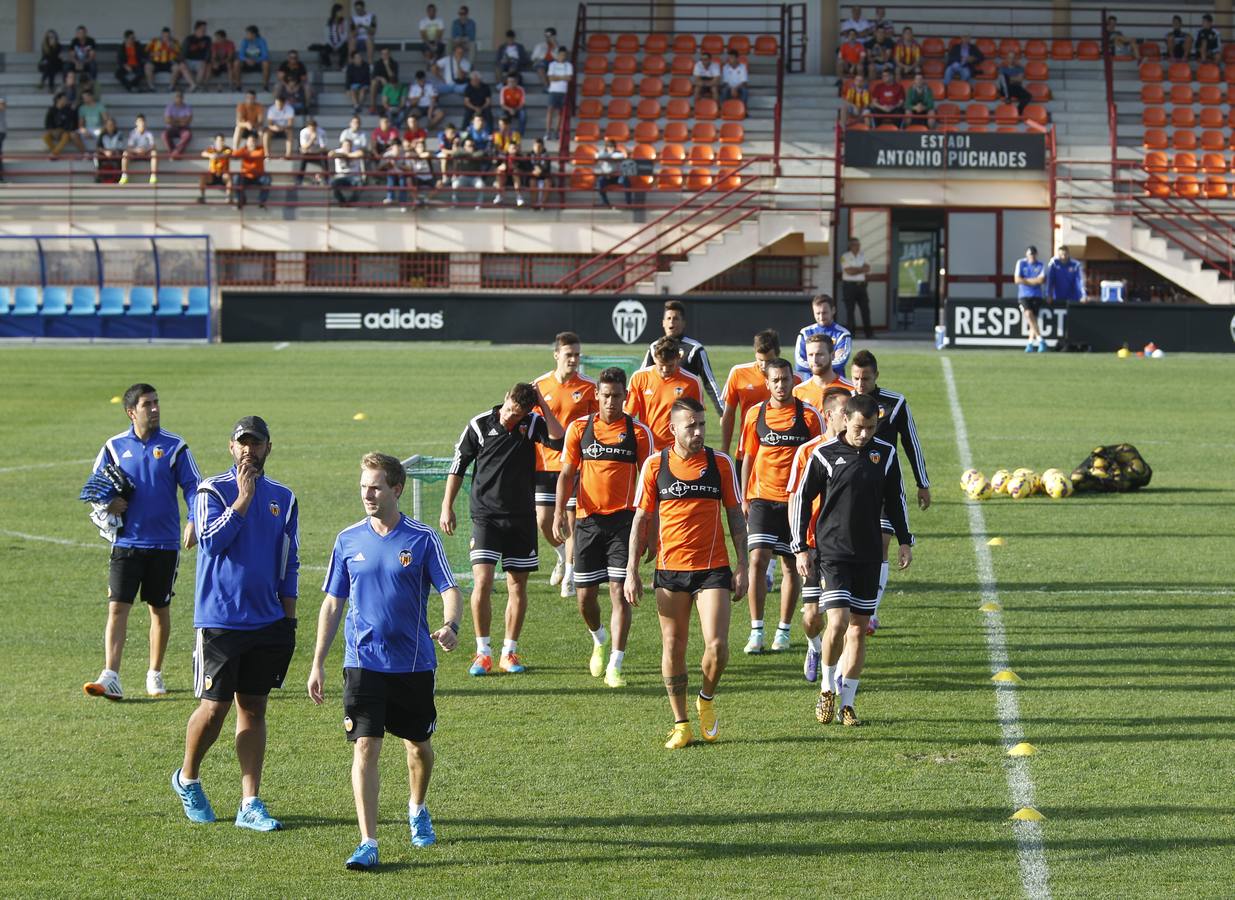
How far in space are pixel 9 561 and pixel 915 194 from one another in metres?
25.9

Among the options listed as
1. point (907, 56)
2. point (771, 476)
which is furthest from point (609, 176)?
point (771, 476)

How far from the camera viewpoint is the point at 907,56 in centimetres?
4112

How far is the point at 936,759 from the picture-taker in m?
9.69

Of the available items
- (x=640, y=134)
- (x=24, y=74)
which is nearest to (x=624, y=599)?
(x=640, y=134)

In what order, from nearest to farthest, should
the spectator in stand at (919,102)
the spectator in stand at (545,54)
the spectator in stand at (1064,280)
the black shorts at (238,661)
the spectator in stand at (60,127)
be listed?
the black shorts at (238,661) < the spectator in stand at (1064,280) < the spectator in stand at (919,102) < the spectator in stand at (60,127) < the spectator in stand at (545,54)

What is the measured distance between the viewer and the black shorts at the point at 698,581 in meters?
9.92

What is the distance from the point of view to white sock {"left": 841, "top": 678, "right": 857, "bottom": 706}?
10.3 m

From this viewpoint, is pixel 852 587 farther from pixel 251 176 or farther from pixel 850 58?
pixel 850 58

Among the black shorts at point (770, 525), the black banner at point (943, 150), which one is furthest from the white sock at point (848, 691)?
the black banner at point (943, 150)

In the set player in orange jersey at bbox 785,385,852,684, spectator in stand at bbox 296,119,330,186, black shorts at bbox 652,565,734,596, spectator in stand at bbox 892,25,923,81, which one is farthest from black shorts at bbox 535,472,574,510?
spectator in stand at bbox 892,25,923,81

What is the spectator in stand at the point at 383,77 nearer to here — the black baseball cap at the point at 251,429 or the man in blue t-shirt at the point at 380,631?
the black baseball cap at the point at 251,429

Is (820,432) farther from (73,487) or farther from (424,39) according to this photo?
(424,39)

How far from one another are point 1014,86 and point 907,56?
266 cm

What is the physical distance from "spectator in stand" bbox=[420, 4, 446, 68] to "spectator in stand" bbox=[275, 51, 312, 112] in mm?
3108
